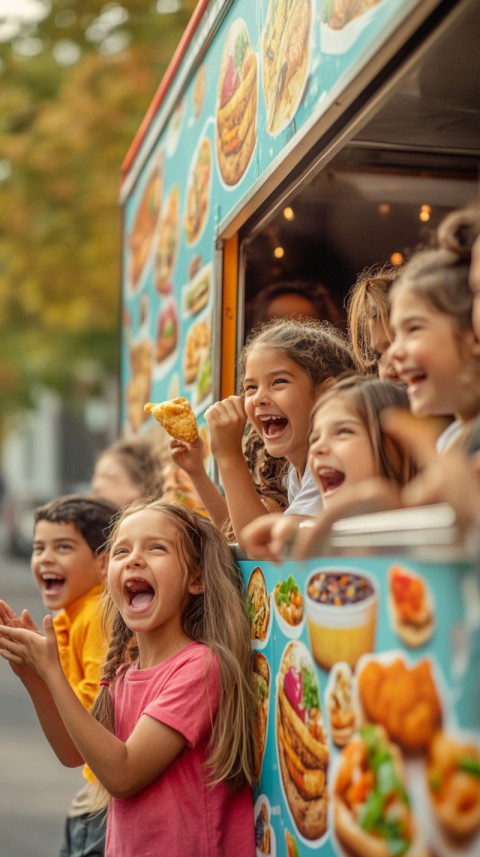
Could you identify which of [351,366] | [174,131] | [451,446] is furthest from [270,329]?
[174,131]

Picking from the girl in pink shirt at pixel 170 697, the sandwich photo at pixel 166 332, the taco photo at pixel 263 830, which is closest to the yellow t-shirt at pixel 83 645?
the girl in pink shirt at pixel 170 697

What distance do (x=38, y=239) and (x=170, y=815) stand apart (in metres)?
12.2

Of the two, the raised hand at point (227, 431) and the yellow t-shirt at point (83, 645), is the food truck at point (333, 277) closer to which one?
the raised hand at point (227, 431)

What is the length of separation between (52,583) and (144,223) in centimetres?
240

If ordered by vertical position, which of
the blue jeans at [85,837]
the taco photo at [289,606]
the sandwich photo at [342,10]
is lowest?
the blue jeans at [85,837]

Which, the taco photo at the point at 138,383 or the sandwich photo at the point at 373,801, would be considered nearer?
the sandwich photo at the point at 373,801

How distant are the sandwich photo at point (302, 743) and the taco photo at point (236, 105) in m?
1.50

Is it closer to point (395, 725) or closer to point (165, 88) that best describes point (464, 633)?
point (395, 725)

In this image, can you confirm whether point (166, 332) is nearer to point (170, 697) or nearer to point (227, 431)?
point (227, 431)

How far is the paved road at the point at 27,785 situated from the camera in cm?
588

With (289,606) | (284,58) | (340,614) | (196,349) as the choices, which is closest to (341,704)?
(340,614)

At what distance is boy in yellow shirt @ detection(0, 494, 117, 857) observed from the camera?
3820 millimetres

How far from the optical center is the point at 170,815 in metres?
2.78

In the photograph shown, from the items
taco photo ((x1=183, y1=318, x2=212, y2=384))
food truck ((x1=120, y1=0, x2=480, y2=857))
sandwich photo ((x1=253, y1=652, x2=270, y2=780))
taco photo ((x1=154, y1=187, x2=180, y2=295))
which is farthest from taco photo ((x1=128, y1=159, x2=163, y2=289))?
sandwich photo ((x1=253, y1=652, x2=270, y2=780))
